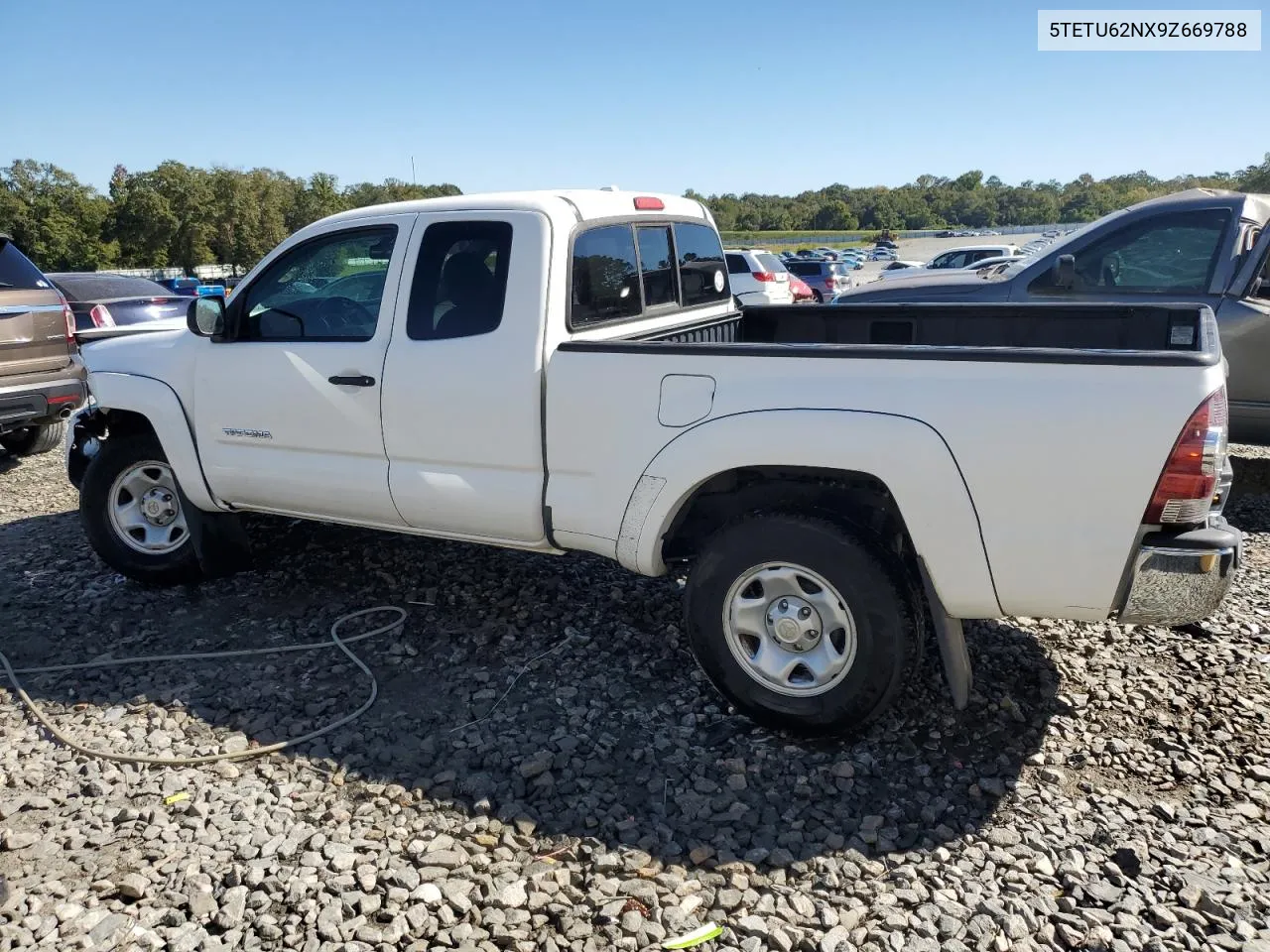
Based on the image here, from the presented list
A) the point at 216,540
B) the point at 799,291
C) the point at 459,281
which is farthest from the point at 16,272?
the point at 799,291

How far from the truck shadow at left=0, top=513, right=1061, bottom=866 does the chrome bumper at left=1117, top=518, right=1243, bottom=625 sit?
0.81 m

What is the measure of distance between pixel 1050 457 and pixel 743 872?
1563 millimetres

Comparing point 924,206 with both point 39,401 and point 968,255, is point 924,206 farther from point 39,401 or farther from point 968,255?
point 39,401

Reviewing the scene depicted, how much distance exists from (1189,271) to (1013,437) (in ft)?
14.4

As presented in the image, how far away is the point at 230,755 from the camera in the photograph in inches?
136

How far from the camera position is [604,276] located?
163 inches

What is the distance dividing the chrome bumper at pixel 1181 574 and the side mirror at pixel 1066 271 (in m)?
4.06

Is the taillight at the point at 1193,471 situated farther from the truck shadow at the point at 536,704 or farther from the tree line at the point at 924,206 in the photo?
the tree line at the point at 924,206

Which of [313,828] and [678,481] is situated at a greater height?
[678,481]

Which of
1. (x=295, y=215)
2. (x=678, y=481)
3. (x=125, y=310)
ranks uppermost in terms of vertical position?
(x=295, y=215)

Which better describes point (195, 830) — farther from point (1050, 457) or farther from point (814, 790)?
point (1050, 457)

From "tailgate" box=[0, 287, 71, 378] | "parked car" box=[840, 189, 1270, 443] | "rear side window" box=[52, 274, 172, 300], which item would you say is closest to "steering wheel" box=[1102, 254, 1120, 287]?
"parked car" box=[840, 189, 1270, 443]

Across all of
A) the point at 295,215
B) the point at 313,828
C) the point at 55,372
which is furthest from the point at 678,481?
the point at 295,215

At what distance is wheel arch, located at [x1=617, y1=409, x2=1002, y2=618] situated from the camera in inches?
→ 118
